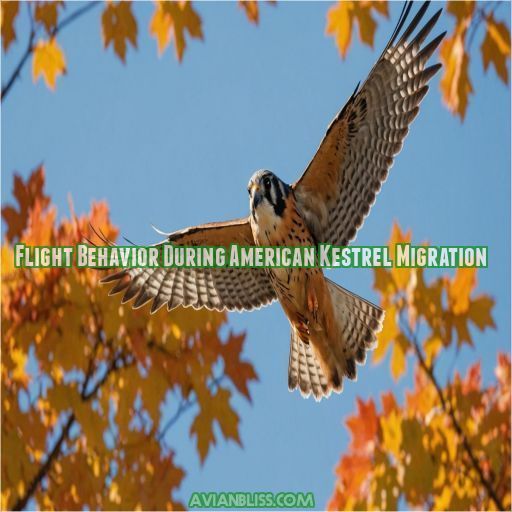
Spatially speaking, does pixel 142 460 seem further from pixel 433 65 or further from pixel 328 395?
pixel 433 65

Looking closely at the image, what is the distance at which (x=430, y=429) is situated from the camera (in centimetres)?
284

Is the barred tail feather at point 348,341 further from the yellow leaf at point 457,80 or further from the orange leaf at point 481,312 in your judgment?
the yellow leaf at point 457,80

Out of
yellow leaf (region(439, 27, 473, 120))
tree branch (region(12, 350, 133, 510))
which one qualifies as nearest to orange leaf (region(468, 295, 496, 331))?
yellow leaf (region(439, 27, 473, 120))

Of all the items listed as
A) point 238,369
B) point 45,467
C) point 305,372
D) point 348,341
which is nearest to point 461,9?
point 238,369

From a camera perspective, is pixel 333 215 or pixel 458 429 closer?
pixel 458 429

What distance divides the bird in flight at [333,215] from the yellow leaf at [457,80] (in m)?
0.49

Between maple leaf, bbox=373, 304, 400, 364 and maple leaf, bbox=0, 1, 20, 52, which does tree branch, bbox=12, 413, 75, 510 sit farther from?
maple leaf, bbox=0, 1, 20, 52

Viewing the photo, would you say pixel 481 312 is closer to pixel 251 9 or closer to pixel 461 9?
pixel 461 9

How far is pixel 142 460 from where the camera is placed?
2.84 metres

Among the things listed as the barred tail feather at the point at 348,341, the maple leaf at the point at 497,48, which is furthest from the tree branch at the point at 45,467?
the maple leaf at the point at 497,48

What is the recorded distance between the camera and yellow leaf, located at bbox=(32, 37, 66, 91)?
→ 3203mm

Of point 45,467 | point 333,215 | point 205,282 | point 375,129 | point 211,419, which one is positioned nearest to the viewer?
point 45,467

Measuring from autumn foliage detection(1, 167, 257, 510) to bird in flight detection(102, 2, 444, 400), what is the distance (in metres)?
0.50

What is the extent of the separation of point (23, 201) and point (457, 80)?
178 centimetres
